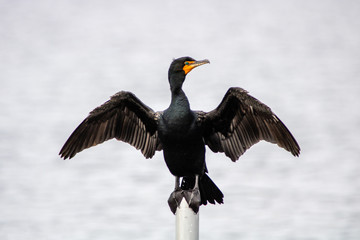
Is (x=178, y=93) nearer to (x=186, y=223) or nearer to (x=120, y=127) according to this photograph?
(x=120, y=127)

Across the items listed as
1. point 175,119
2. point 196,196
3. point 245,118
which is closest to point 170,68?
point 175,119

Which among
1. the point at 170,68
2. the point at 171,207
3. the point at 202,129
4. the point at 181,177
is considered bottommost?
the point at 171,207

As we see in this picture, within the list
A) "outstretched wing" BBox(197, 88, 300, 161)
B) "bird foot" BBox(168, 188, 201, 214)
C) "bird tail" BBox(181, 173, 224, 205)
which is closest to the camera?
"bird foot" BBox(168, 188, 201, 214)

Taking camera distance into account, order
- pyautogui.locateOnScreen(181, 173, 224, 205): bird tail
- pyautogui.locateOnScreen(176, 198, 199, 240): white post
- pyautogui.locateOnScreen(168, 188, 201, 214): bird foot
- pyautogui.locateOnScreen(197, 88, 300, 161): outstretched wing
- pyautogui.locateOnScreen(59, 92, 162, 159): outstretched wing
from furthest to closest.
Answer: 1. pyautogui.locateOnScreen(181, 173, 224, 205): bird tail
2. pyautogui.locateOnScreen(59, 92, 162, 159): outstretched wing
3. pyautogui.locateOnScreen(197, 88, 300, 161): outstretched wing
4. pyautogui.locateOnScreen(168, 188, 201, 214): bird foot
5. pyautogui.locateOnScreen(176, 198, 199, 240): white post

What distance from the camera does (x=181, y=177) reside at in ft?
21.7

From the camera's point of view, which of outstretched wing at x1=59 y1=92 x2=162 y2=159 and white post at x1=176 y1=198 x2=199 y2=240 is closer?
white post at x1=176 y1=198 x2=199 y2=240

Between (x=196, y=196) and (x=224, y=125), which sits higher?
(x=224, y=125)

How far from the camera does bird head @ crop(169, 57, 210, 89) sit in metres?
6.23

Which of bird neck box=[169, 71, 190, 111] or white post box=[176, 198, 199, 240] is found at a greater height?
bird neck box=[169, 71, 190, 111]

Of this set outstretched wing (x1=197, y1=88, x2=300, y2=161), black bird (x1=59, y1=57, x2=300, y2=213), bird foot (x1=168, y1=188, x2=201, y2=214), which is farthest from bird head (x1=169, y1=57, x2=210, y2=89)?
bird foot (x1=168, y1=188, x2=201, y2=214)

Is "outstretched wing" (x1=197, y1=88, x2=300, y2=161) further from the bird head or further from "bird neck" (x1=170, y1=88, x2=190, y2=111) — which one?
Answer: the bird head

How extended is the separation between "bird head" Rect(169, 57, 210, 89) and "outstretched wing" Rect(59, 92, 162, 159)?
595 millimetres

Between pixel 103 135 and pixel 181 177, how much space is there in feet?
3.28

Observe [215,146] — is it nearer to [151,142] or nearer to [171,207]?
[151,142]
